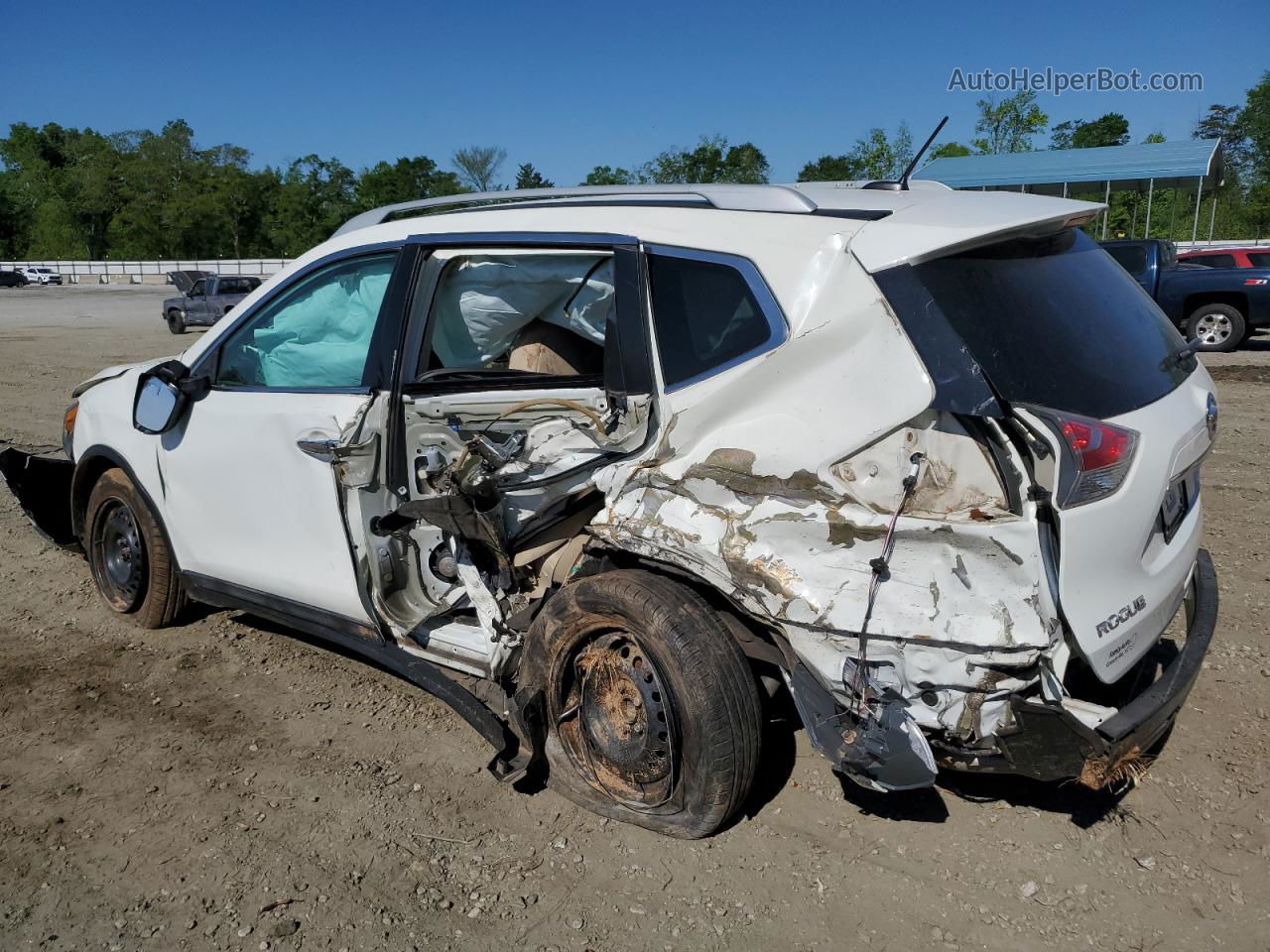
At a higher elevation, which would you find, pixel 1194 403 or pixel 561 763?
pixel 1194 403

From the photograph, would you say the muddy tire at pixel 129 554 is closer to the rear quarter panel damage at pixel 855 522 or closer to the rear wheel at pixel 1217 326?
the rear quarter panel damage at pixel 855 522

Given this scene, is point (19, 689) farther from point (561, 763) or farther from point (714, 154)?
point (714, 154)

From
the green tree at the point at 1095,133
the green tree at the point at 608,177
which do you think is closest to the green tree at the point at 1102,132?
the green tree at the point at 1095,133

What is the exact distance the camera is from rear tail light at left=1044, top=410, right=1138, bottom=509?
2.39 metres

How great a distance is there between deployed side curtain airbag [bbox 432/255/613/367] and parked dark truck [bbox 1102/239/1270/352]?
13.9 meters

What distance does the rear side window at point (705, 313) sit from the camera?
2.80 m

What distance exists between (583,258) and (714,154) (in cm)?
4528

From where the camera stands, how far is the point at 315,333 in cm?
399

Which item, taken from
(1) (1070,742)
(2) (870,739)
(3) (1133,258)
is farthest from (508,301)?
(3) (1133,258)

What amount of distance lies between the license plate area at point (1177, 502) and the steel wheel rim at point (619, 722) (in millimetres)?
1511

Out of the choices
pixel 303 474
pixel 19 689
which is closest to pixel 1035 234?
pixel 303 474

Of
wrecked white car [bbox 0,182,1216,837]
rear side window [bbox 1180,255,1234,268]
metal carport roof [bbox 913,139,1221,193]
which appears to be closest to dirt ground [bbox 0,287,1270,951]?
wrecked white car [bbox 0,182,1216,837]

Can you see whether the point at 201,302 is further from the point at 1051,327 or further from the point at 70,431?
the point at 1051,327

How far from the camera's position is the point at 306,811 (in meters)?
3.33
